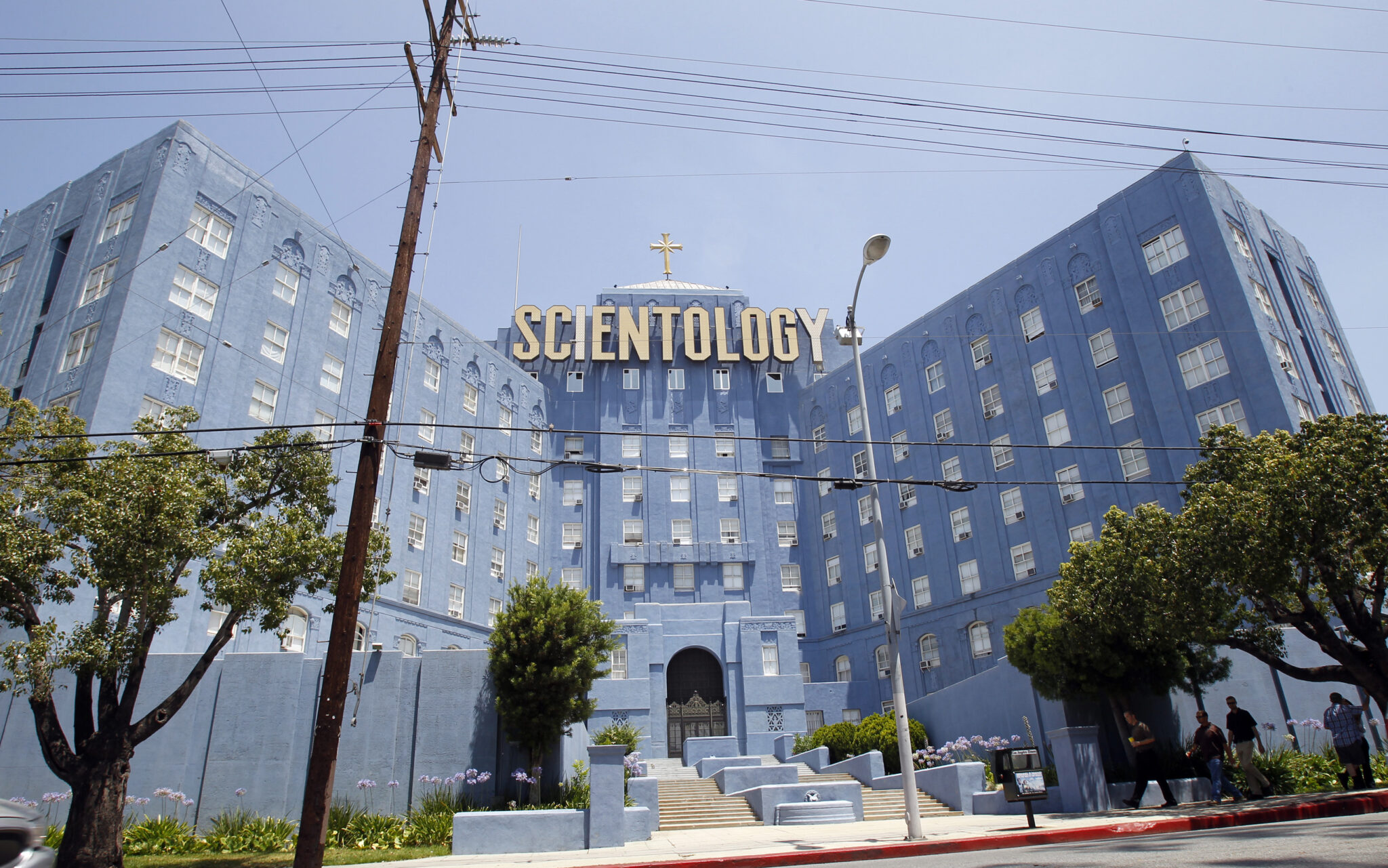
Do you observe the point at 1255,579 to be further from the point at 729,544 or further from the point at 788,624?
the point at 729,544

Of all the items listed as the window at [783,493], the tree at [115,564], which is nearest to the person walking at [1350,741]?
the tree at [115,564]

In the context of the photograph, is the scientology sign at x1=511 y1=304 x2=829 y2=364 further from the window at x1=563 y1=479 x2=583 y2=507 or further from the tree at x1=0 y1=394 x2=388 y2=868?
the tree at x1=0 y1=394 x2=388 y2=868

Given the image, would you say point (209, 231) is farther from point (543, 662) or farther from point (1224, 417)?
point (1224, 417)

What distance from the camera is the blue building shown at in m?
28.8

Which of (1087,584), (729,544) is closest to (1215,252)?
(1087,584)

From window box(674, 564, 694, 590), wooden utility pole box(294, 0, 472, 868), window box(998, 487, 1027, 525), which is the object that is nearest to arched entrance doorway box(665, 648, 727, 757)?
window box(674, 564, 694, 590)

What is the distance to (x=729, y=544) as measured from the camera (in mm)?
45594

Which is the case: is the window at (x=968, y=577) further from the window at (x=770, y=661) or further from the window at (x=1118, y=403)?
the window at (x=770, y=661)

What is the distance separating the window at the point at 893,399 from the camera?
1752 inches

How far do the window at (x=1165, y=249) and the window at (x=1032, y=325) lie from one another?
522 centimetres

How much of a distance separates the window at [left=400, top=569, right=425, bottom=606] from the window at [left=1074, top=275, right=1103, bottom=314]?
31.6 metres

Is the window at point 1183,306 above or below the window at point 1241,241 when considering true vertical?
below

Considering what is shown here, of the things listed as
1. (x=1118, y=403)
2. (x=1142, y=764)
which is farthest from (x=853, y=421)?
(x=1142, y=764)

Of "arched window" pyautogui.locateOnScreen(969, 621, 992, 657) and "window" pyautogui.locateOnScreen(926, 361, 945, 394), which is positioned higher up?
"window" pyautogui.locateOnScreen(926, 361, 945, 394)
